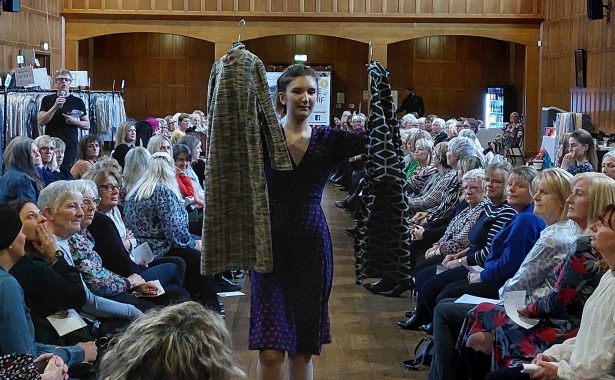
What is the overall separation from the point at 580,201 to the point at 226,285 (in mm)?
4397

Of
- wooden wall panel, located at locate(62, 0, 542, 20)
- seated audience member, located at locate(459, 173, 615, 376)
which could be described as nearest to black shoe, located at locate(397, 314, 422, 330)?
seated audience member, located at locate(459, 173, 615, 376)

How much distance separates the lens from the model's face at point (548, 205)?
442 cm

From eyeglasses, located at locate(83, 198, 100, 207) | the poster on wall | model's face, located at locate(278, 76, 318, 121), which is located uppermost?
the poster on wall

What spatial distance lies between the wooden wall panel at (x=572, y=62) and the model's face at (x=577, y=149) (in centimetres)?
780

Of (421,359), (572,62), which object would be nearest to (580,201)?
(421,359)

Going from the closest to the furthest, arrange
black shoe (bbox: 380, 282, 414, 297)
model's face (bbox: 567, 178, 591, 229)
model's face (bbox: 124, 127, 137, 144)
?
model's face (bbox: 567, 178, 591, 229) < black shoe (bbox: 380, 282, 414, 297) < model's face (bbox: 124, 127, 137, 144)

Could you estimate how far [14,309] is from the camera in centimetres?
321

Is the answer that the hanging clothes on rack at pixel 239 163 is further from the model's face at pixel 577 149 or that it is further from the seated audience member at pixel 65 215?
the model's face at pixel 577 149

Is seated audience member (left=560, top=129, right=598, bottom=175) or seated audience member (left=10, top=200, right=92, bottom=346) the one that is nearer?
seated audience member (left=10, top=200, right=92, bottom=346)

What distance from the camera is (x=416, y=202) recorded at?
7801 mm

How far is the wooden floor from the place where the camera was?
18.0ft

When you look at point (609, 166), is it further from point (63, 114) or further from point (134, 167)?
point (63, 114)

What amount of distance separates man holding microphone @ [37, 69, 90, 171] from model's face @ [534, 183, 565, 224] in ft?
20.3

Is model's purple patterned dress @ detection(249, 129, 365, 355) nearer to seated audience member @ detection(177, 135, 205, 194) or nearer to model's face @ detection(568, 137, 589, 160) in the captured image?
seated audience member @ detection(177, 135, 205, 194)
